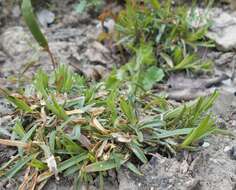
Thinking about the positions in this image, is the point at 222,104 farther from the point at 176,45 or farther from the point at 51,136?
the point at 51,136

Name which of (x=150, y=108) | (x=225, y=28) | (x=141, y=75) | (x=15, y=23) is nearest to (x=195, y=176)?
(x=150, y=108)

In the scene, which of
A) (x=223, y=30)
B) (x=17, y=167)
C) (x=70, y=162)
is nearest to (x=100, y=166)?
(x=70, y=162)

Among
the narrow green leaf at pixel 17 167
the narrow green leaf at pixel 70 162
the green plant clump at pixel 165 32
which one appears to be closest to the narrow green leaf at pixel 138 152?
the narrow green leaf at pixel 70 162

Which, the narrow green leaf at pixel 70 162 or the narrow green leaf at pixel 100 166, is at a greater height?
the narrow green leaf at pixel 70 162

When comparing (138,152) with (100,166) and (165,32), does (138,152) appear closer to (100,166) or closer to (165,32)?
(100,166)

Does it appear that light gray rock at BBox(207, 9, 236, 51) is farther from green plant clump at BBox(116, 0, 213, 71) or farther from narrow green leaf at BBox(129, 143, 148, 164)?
narrow green leaf at BBox(129, 143, 148, 164)

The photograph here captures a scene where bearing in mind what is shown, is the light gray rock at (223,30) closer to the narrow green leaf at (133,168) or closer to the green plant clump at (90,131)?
the green plant clump at (90,131)
